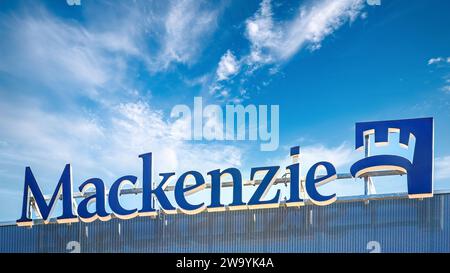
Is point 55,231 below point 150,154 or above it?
below

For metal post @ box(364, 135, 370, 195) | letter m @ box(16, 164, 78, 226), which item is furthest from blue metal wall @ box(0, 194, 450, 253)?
letter m @ box(16, 164, 78, 226)

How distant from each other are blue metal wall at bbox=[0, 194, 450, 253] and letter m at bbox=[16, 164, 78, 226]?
382mm

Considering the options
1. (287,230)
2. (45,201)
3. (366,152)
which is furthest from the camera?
(45,201)

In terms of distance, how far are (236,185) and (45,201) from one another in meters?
3.80

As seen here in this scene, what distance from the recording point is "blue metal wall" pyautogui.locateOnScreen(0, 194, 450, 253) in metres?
7.65

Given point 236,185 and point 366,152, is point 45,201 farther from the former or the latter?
point 366,152

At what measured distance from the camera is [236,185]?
26.3 ft

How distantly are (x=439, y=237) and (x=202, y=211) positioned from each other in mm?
3977

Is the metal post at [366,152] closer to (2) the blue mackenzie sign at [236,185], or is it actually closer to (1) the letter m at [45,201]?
(2) the blue mackenzie sign at [236,185]

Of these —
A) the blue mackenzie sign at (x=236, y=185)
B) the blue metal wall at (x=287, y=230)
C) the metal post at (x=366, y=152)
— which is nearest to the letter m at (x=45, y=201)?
the blue mackenzie sign at (x=236, y=185)

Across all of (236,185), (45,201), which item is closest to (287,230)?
(236,185)
